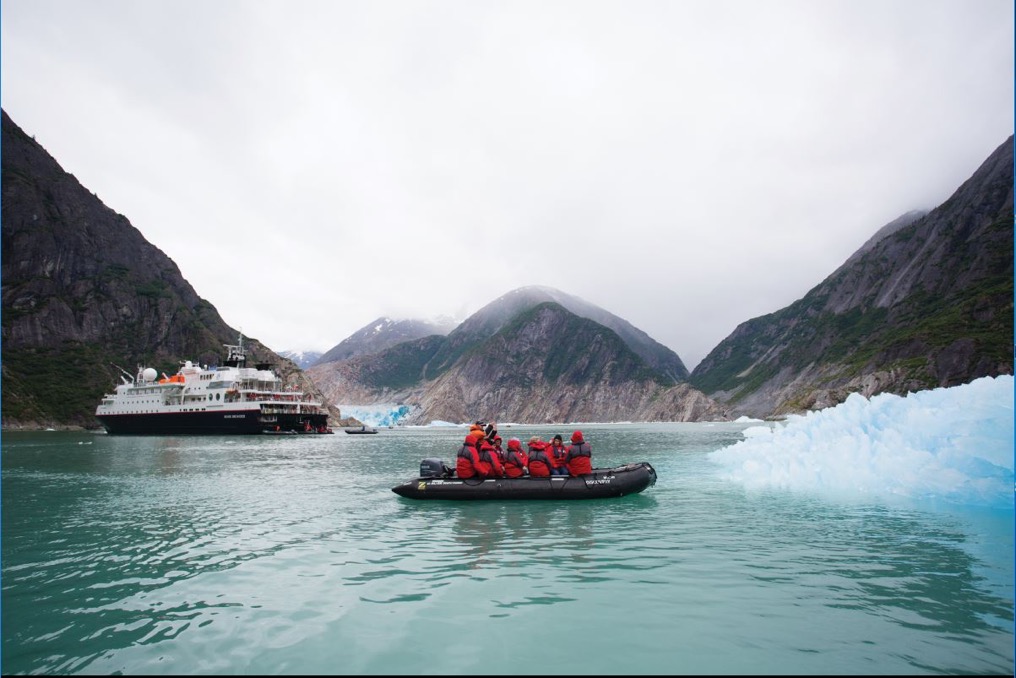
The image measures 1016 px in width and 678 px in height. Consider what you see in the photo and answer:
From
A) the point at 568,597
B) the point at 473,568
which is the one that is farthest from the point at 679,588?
the point at 473,568

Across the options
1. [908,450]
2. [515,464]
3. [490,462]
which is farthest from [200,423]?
[908,450]

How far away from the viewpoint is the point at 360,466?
4441 centimetres

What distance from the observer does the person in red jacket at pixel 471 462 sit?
25469 mm

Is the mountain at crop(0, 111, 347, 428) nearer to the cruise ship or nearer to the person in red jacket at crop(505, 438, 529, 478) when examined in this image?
the cruise ship

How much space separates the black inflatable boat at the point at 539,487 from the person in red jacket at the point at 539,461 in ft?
1.56

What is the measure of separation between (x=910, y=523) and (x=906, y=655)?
42.5 ft

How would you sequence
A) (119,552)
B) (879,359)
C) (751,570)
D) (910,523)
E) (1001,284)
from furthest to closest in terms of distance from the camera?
(879,359) < (1001,284) < (910,523) < (119,552) < (751,570)

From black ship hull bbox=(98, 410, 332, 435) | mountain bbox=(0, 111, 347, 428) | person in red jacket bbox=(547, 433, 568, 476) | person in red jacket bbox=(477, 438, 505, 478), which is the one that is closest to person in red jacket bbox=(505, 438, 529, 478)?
person in red jacket bbox=(477, 438, 505, 478)

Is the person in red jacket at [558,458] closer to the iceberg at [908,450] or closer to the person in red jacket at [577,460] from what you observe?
the person in red jacket at [577,460]

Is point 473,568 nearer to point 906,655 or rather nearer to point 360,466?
point 906,655

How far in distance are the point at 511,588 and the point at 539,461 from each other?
13.3 meters

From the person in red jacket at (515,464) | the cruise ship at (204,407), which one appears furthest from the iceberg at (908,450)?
the cruise ship at (204,407)

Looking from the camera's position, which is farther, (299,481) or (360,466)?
(360,466)

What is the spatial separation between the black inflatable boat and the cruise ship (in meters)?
85.1
